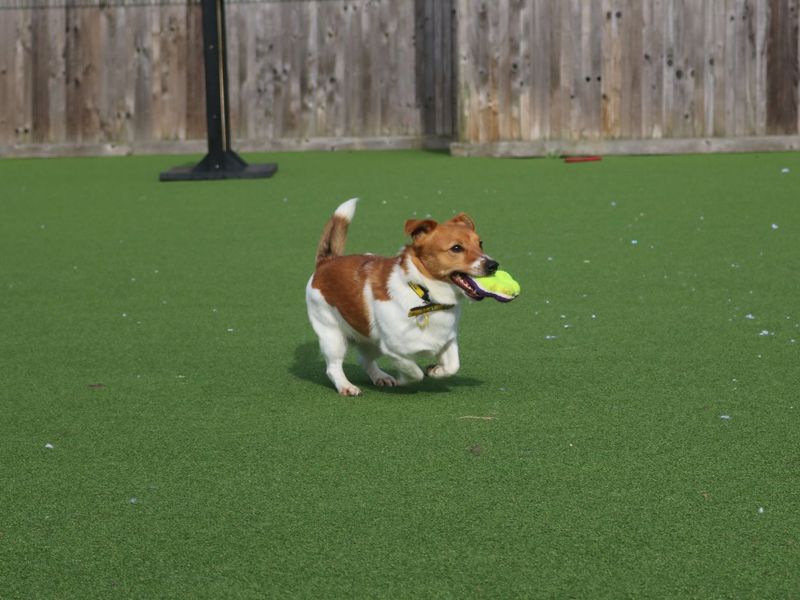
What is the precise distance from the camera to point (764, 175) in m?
12.2

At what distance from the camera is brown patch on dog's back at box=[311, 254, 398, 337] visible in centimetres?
531

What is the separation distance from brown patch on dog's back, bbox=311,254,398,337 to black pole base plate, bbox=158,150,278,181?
25.2 ft

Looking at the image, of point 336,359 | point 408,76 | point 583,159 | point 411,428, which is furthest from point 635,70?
point 411,428

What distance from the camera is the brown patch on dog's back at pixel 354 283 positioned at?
5312 millimetres

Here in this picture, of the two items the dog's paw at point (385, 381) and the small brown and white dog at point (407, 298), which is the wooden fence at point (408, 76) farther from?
the small brown and white dog at point (407, 298)

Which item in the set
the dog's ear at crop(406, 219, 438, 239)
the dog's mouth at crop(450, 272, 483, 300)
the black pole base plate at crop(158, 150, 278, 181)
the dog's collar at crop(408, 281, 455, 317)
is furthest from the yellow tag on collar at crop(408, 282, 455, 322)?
the black pole base plate at crop(158, 150, 278, 181)

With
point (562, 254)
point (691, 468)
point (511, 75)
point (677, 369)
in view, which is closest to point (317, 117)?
point (511, 75)

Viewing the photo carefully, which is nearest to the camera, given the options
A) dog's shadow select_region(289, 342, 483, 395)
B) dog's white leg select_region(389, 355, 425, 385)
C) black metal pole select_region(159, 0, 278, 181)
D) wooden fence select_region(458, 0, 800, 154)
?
dog's white leg select_region(389, 355, 425, 385)

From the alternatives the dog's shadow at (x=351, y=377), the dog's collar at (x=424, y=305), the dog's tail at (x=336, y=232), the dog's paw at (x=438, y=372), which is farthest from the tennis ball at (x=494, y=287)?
the dog's tail at (x=336, y=232)

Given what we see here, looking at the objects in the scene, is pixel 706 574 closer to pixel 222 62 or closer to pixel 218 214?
pixel 218 214

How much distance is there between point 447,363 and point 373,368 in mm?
532

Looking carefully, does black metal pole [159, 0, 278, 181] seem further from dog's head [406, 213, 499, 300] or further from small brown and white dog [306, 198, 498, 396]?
dog's head [406, 213, 499, 300]

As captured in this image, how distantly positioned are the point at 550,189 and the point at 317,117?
15.1ft

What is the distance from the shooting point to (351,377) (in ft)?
19.5
